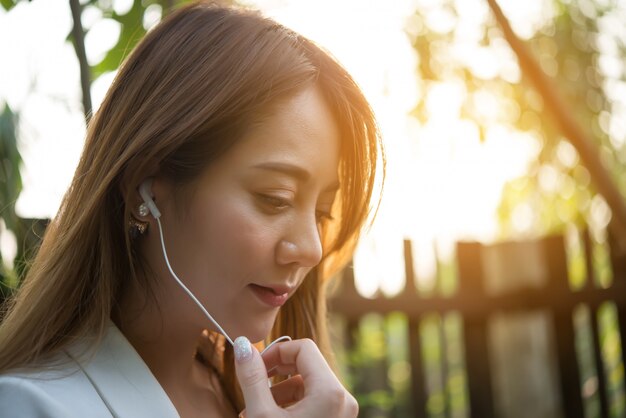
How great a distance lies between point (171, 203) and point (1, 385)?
0.50 meters

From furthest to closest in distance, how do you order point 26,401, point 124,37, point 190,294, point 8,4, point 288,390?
point 124,37 → point 8,4 → point 288,390 → point 190,294 → point 26,401

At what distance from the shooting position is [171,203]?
1.79 m

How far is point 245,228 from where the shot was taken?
5.64 feet

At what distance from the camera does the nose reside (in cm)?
175

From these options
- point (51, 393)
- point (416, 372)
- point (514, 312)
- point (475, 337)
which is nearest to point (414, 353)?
point (416, 372)

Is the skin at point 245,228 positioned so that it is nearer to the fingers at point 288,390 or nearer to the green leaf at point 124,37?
the fingers at point 288,390

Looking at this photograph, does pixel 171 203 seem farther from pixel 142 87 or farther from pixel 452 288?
pixel 452 288

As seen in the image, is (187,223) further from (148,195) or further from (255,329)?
(255,329)

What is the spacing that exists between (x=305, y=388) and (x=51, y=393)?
0.48 metres

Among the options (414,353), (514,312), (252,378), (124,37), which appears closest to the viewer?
(252,378)

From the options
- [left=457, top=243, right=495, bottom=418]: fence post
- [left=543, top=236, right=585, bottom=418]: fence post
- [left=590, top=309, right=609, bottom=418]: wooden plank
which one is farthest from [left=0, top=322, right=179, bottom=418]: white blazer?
[left=590, top=309, right=609, bottom=418]: wooden plank

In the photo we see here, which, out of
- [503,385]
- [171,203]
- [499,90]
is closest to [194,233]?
[171,203]

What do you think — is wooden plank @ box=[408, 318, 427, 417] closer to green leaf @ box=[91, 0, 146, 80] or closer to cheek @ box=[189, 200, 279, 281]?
green leaf @ box=[91, 0, 146, 80]

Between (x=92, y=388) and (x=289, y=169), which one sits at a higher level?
(x=289, y=169)
